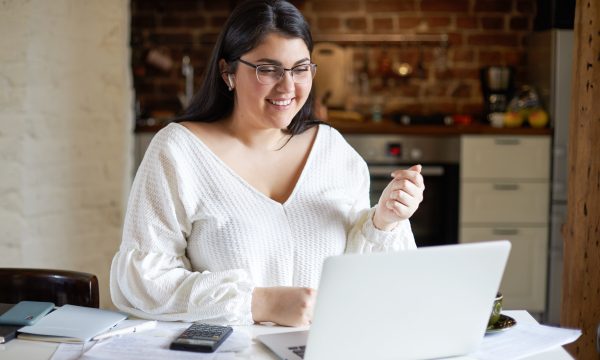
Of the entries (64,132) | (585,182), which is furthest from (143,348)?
(64,132)

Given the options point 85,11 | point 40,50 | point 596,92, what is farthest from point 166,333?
point 85,11

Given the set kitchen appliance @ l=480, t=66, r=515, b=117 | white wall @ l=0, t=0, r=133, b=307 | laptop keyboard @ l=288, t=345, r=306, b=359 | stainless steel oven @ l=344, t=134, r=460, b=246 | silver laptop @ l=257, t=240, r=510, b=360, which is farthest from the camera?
kitchen appliance @ l=480, t=66, r=515, b=117

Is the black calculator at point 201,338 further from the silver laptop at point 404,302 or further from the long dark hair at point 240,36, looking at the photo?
the long dark hair at point 240,36

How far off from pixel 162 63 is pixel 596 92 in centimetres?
262

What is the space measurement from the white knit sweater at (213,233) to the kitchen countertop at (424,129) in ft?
7.11

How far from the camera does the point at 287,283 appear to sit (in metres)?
1.62

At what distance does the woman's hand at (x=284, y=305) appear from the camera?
4.57ft

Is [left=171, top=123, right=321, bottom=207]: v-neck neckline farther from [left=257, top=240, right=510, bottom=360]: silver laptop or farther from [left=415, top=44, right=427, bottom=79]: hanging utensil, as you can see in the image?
[left=415, top=44, right=427, bottom=79]: hanging utensil

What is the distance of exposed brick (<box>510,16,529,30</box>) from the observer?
4.31 meters

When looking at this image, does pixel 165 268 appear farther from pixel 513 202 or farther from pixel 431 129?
pixel 513 202

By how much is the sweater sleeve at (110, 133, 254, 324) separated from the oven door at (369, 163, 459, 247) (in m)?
2.37

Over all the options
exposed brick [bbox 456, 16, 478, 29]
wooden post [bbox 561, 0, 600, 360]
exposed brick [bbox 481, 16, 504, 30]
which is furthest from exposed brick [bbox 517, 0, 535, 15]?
wooden post [bbox 561, 0, 600, 360]

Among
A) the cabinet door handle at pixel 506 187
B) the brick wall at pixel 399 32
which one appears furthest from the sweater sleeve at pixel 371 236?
the brick wall at pixel 399 32

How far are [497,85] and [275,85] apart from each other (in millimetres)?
2816
